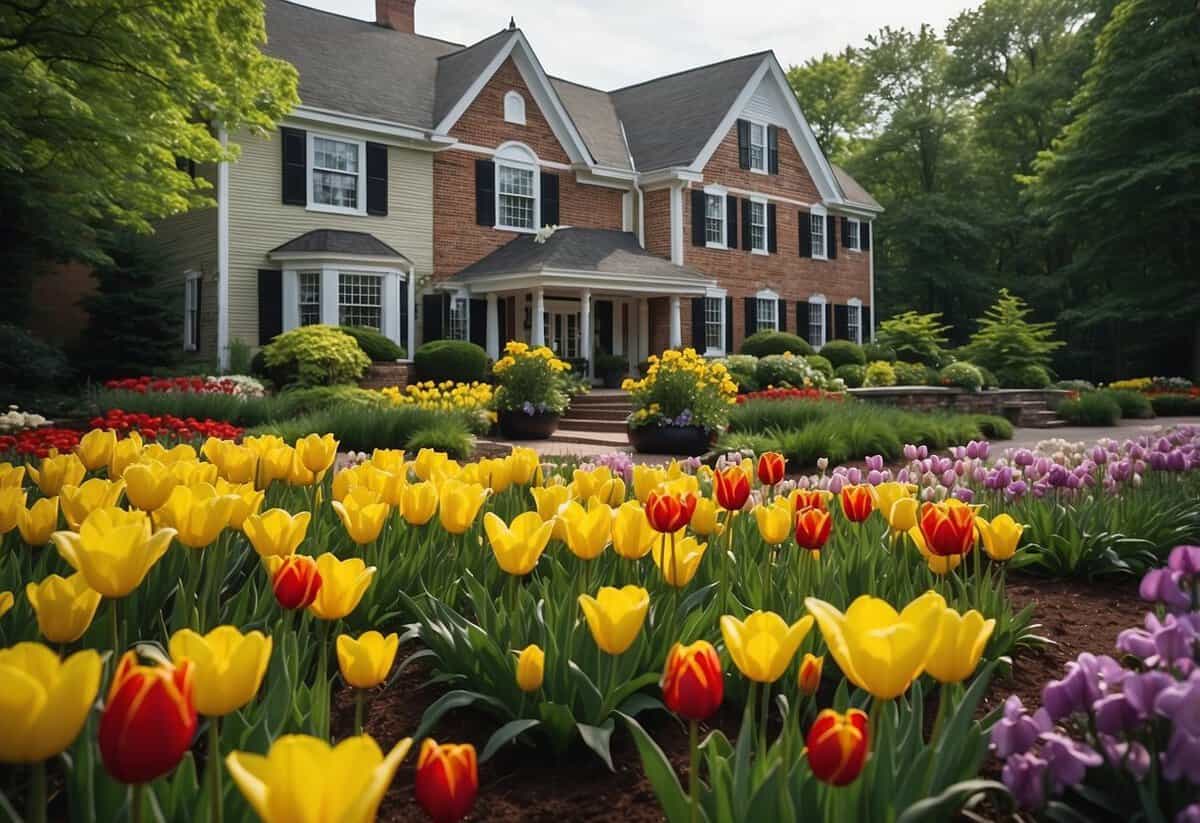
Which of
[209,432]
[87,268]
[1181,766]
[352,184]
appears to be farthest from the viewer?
[87,268]

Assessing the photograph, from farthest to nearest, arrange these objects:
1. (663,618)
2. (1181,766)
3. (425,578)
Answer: (425,578) → (663,618) → (1181,766)

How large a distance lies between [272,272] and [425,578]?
17.2m

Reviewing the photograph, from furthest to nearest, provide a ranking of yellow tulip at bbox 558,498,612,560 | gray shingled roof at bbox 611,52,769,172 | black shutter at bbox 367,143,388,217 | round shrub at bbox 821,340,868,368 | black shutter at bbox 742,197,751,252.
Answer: black shutter at bbox 742,197,751,252
round shrub at bbox 821,340,868,368
gray shingled roof at bbox 611,52,769,172
black shutter at bbox 367,143,388,217
yellow tulip at bbox 558,498,612,560

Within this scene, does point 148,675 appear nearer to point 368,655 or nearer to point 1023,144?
point 368,655

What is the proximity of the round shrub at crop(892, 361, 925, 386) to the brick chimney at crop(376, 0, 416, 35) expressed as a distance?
53.7 ft

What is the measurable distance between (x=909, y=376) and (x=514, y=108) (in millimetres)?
12376

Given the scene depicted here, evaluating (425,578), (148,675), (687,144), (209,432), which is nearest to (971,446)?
(425,578)

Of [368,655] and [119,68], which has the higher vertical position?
[119,68]

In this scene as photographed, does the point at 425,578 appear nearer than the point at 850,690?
No

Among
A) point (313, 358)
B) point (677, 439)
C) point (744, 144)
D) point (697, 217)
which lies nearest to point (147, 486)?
point (677, 439)

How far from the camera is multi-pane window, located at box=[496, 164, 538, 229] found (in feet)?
72.8

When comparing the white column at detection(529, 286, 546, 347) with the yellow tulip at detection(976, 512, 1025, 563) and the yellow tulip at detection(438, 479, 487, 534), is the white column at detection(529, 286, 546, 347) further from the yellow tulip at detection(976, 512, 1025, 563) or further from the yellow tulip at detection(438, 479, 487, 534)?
the yellow tulip at detection(976, 512, 1025, 563)

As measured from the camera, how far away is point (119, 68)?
9.88 metres

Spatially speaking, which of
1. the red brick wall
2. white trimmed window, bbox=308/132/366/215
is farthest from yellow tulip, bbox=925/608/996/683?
the red brick wall
